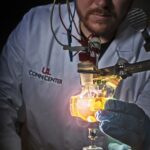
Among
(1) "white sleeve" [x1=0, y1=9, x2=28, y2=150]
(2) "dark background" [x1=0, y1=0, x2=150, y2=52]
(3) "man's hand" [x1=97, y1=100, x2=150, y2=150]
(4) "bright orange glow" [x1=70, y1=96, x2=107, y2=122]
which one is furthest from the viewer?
(2) "dark background" [x1=0, y1=0, x2=150, y2=52]

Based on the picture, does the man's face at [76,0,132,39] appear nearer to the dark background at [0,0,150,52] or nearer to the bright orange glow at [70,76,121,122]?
the bright orange glow at [70,76,121,122]

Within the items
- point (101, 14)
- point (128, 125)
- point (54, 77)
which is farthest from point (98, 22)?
point (128, 125)

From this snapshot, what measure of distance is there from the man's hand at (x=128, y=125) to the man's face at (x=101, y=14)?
330mm

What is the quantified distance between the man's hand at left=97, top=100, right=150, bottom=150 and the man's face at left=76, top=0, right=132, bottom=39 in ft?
1.08

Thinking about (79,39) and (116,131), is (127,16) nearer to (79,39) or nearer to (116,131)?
(79,39)

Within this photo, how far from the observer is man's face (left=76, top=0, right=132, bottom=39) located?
145 centimetres

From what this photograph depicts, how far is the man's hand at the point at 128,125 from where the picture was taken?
54.0 inches

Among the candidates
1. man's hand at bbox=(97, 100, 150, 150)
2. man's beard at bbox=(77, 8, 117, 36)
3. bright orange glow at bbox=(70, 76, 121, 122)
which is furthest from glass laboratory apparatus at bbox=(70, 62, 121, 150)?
man's beard at bbox=(77, 8, 117, 36)

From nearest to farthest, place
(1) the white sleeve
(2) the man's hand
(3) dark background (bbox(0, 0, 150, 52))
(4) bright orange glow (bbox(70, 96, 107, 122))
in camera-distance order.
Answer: (4) bright orange glow (bbox(70, 96, 107, 122)) < (2) the man's hand < (1) the white sleeve < (3) dark background (bbox(0, 0, 150, 52))

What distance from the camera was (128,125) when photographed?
142cm

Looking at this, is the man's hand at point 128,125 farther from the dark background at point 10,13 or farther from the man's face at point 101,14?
the dark background at point 10,13

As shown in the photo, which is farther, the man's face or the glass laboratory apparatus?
the man's face

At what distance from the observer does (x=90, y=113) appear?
3.69ft

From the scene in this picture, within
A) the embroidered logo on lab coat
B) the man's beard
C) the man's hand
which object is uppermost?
the man's beard
